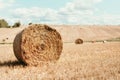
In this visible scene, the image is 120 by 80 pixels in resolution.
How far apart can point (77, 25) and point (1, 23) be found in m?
28.8

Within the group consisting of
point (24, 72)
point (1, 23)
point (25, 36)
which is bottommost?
point (1, 23)

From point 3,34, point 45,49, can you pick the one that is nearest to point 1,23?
point 3,34

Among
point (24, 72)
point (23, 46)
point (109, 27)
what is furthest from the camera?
point (109, 27)

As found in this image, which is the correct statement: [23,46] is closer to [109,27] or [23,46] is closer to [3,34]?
[3,34]

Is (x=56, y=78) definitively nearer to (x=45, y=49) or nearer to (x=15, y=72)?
(x=15, y=72)

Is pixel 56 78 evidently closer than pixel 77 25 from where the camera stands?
Yes

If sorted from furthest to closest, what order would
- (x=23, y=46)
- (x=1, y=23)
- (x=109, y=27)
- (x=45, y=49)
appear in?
(x=1, y=23)
(x=109, y=27)
(x=45, y=49)
(x=23, y=46)

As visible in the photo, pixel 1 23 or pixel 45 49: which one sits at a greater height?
pixel 45 49

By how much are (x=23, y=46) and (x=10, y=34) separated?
44.2 metres

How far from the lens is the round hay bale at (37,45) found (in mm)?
10477

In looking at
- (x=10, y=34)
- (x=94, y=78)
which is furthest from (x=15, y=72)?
(x=10, y=34)

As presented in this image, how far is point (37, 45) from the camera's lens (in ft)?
36.8

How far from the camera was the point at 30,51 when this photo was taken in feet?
35.1

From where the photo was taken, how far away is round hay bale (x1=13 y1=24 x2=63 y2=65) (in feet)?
34.4
